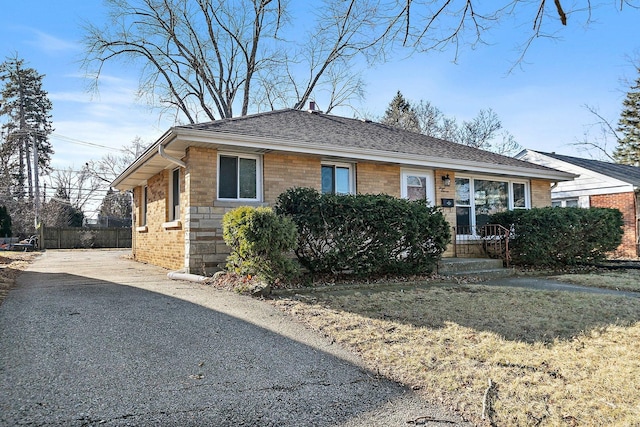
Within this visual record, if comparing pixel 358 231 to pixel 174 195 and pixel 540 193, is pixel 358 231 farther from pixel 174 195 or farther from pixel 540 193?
pixel 540 193

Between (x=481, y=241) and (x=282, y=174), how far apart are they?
20.7 ft

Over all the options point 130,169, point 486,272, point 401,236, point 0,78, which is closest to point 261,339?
point 401,236

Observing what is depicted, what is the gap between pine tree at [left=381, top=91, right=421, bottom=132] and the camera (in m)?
32.7

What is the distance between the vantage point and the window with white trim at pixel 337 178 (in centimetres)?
1016

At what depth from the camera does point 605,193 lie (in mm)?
Result: 16406

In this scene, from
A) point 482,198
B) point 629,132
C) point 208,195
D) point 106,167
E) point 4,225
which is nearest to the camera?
point 208,195

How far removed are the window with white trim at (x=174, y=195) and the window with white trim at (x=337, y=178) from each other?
3.80 m

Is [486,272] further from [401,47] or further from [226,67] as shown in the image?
[226,67]

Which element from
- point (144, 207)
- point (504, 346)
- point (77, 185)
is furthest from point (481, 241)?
point (77, 185)

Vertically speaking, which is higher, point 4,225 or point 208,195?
point 208,195

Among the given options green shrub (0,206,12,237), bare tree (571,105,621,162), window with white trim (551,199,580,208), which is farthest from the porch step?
bare tree (571,105,621,162)

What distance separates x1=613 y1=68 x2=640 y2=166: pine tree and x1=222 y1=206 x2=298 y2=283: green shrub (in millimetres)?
41320

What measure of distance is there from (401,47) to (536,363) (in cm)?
381

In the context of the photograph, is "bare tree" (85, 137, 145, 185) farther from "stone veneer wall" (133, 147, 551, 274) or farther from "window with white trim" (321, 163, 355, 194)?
"window with white trim" (321, 163, 355, 194)
